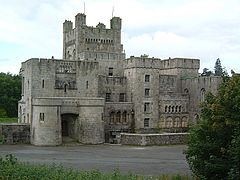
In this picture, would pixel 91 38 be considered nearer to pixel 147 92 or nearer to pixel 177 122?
pixel 147 92

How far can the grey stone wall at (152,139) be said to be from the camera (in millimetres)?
46844

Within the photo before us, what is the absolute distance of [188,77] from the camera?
59.6 m

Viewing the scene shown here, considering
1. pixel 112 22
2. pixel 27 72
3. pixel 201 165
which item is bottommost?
pixel 201 165

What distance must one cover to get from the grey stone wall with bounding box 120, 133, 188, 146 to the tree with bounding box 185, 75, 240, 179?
20.2m

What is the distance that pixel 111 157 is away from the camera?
38.1 m

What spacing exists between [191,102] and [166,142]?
11.9 metres

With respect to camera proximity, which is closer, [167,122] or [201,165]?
[201,165]

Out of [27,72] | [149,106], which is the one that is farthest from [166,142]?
[27,72]

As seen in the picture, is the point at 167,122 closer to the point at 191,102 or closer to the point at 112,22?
the point at 191,102

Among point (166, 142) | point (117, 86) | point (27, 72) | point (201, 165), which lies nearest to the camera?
point (201, 165)

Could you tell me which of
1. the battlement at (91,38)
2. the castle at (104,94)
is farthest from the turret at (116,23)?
the castle at (104,94)

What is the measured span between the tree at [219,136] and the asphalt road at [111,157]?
481 centimetres

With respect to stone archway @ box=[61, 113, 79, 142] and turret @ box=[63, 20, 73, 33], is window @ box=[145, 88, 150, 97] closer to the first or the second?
stone archway @ box=[61, 113, 79, 142]

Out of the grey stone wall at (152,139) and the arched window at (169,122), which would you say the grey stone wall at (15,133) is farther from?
the arched window at (169,122)
